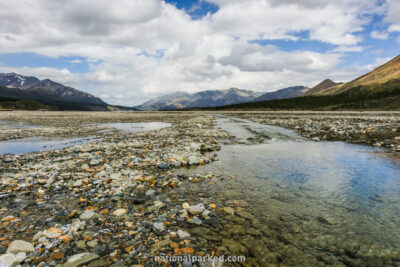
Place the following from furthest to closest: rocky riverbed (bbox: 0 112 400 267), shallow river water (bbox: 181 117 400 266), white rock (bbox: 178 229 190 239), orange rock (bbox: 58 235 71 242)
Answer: white rock (bbox: 178 229 190 239) → orange rock (bbox: 58 235 71 242) → shallow river water (bbox: 181 117 400 266) → rocky riverbed (bbox: 0 112 400 267)

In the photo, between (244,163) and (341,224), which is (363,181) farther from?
(244,163)

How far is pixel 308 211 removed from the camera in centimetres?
623

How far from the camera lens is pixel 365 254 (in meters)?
4.42

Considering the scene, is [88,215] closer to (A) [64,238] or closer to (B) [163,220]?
(A) [64,238]

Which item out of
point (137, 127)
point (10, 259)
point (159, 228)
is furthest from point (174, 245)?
point (137, 127)

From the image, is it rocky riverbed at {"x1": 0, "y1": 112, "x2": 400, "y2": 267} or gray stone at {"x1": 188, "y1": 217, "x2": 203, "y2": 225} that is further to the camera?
gray stone at {"x1": 188, "y1": 217, "x2": 203, "y2": 225}

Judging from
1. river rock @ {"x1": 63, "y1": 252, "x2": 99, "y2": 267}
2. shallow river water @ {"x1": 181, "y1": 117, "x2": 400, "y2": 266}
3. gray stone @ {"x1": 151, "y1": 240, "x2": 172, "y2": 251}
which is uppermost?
river rock @ {"x1": 63, "y1": 252, "x2": 99, "y2": 267}

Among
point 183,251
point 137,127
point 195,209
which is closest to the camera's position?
point 183,251

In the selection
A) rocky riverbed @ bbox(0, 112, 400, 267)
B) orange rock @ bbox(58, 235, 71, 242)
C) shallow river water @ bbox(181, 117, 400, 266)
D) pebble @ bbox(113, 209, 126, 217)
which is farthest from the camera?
pebble @ bbox(113, 209, 126, 217)

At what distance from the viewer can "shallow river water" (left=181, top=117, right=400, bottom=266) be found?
14.7 feet

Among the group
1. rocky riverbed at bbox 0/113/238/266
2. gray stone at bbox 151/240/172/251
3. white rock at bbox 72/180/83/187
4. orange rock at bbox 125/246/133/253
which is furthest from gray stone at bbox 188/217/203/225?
white rock at bbox 72/180/83/187

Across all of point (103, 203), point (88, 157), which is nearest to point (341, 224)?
point (103, 203)

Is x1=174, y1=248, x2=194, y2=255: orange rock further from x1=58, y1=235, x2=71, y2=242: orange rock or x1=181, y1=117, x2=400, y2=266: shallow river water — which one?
x1=58, y1=235, x2=71, y2=242: orange rock

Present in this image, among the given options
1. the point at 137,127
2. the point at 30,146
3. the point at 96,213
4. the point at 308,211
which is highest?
the point at 137,127
